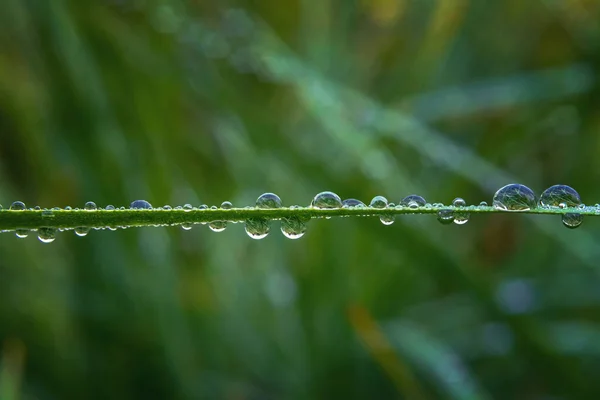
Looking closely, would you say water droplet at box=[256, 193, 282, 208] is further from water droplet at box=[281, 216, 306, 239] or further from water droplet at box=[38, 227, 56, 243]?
water droplet at box=[38, 227, 56, 243]

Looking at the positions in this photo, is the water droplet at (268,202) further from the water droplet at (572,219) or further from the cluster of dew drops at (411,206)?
the water droplet at (572,219)

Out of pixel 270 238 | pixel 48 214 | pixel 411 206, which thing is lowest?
pixel 48 214

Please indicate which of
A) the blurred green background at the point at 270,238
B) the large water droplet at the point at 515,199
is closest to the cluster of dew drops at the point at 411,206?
the large water droplet at the point at 515,199

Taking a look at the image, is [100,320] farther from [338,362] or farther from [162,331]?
[338,362]

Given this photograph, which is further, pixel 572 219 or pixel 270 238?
pixel 270 238

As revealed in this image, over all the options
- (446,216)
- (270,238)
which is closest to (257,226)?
(446,216)

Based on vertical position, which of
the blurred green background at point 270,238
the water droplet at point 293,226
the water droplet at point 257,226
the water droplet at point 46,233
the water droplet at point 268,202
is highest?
the blurred green background at point 270,238

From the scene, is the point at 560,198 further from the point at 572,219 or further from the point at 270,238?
the point at 270,238

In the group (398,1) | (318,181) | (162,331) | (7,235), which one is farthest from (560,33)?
(7,235)

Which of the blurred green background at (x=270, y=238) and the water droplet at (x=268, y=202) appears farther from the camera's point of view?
the blurred green background at (x=270, y=238)
